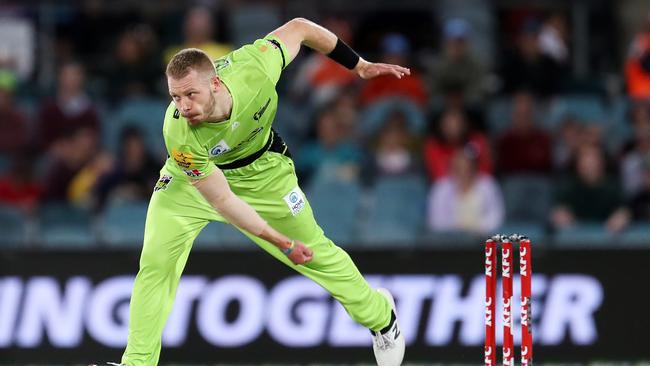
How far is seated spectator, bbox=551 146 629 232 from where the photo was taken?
1234cm

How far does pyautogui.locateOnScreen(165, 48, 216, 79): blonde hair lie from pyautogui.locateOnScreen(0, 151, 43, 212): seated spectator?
5.77 metres

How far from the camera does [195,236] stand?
8406mm

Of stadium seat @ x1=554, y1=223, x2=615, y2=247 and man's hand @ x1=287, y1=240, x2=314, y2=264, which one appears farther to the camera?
stadium seat @ x1=554, y1=223, x2=615, y2=247

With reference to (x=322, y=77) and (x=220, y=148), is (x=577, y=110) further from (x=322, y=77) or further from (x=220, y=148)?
(x=220, y=148)

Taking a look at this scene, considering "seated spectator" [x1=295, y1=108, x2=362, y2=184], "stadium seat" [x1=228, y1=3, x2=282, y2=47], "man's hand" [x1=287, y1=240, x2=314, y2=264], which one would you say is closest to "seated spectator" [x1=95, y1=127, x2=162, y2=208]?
"seated spectator" [x1=295, y1=108, x2=362, y2=184]

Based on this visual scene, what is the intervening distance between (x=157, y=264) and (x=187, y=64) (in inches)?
54.8

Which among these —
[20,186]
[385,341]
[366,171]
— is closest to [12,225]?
[20,186]

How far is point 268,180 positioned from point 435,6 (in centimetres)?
733

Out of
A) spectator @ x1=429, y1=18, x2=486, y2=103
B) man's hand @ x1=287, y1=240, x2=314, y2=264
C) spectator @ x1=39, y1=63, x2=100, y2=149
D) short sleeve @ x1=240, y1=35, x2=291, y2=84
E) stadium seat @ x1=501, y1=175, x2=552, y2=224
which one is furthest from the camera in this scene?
spectator @ x1=429, y1=18, x2=486, y2=103

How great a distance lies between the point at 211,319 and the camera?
35.9 ft

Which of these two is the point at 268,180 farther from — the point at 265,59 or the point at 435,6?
the point at 435,6

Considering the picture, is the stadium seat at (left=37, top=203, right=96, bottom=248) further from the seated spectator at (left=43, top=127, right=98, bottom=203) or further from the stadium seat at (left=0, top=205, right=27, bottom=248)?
the seated spectator at (left=43, top=127, right=98, bottom=203)

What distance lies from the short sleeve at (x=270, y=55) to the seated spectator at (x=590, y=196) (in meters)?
4.70

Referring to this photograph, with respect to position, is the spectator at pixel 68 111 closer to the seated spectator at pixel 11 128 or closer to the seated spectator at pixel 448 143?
the seated spectator at pixel 11 128
